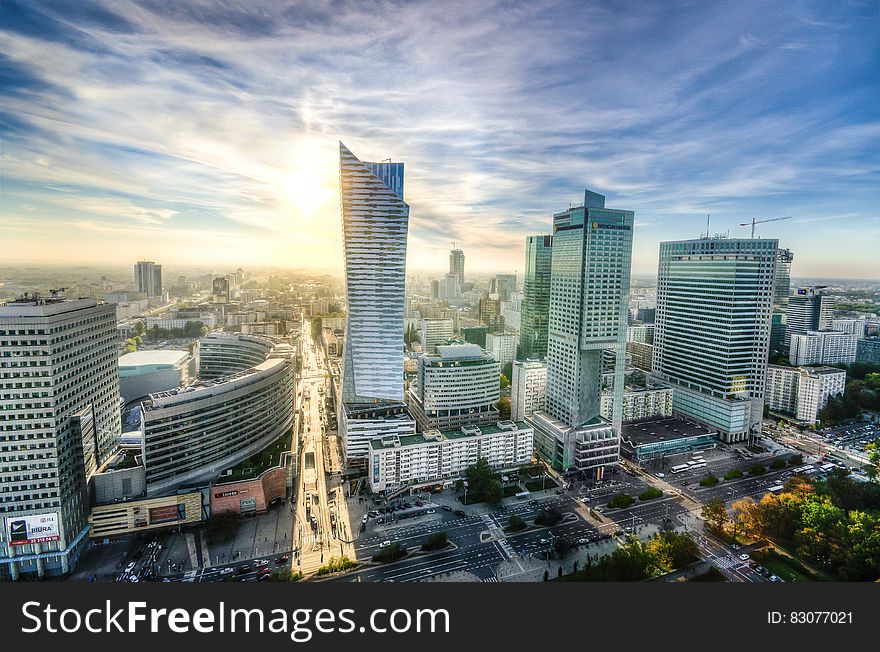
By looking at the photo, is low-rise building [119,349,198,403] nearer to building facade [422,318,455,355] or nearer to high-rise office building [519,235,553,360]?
building facade [422,318,455,355]

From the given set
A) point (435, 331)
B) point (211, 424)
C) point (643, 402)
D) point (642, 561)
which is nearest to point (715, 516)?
point (642, 561)

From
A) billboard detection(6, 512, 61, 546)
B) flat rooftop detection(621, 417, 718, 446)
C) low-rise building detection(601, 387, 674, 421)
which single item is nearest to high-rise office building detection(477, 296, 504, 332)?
low-rise building detection(601, 387, 674, 421)

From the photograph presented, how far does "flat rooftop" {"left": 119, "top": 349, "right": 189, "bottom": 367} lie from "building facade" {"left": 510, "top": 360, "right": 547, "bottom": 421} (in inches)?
410

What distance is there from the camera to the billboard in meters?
6.73

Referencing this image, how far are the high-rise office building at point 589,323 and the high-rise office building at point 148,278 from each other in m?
8.68

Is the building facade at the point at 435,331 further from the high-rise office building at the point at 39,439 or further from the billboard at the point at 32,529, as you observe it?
the billboard at the point at 32,529

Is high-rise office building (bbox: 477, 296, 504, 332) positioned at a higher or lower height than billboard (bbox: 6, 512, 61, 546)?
higher

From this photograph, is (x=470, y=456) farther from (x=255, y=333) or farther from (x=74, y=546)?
(x=255, y=333)

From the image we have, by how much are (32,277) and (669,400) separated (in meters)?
15.4

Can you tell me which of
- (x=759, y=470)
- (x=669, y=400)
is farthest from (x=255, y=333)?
(x=759, y=470)

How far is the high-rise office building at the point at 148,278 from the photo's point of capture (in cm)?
746

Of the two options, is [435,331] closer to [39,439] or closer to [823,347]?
[823,347]

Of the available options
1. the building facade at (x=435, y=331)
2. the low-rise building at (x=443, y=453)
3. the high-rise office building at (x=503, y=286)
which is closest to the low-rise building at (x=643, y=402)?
the low-rise building at (x=443, y=453)

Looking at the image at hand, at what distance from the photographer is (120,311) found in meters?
9.41
